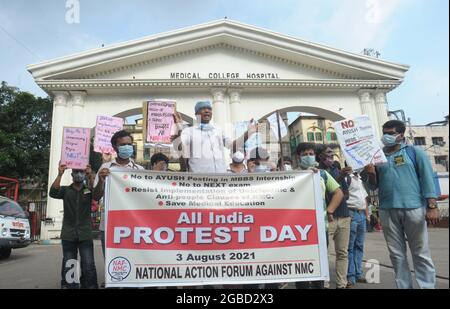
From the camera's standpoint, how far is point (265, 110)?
51.0 ft

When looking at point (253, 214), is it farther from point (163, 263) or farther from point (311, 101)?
point (311, 101)

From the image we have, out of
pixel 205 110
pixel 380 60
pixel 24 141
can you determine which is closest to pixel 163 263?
pixel 205 110

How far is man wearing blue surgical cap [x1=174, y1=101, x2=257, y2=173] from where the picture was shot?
15.6 feet

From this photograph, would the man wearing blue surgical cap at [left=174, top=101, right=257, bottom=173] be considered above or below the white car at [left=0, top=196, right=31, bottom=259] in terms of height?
above

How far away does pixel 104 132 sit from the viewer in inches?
215

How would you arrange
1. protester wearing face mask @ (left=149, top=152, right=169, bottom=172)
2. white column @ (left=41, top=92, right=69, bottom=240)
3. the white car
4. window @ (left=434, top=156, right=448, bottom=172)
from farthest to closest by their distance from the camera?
window @ (left=434, top=156, right=448, bottom=172) → white column @ (left=41, top=92, right=69, bottom=240) → the white car → protester wearing face mask @ (left=149, top=152, right=169, bottom=172)

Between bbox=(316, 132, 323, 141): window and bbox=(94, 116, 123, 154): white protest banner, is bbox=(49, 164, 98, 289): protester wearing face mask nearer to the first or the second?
bbox=(94, 116, 123, 154): white protest banner

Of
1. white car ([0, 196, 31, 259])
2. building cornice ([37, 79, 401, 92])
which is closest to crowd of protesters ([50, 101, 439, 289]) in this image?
white car ([0, 196, 31, 259])

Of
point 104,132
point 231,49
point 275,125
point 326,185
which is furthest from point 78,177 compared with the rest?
point 231,49

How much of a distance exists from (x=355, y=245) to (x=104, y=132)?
4.13m

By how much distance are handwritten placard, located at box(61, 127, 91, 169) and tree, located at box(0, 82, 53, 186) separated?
1292 centimetres

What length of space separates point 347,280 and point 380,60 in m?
13.3

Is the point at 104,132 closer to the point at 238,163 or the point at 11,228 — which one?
the point at 238,163

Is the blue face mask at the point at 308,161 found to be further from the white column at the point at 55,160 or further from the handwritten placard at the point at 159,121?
the white column at the point at 55,160
